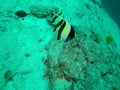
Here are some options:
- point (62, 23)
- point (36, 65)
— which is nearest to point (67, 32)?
point (62, 23)

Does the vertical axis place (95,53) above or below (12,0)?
above

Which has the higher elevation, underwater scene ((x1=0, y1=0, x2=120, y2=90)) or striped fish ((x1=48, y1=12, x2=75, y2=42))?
striped fish ((x1=48, y1=12, x2=75, y2=42))

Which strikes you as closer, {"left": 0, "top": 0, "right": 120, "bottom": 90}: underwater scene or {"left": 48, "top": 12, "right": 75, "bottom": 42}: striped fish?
{"left": 48, "top": 12, "right": 75, "bottom": 42}: striped fish

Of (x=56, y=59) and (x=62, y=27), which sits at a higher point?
(x=62, y=27)

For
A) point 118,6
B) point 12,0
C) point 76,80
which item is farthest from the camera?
point 118,6

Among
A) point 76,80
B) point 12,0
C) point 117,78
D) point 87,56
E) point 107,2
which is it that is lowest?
point 107,2

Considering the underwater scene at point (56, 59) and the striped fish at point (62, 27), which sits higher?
the striped fish at point (62, 27)

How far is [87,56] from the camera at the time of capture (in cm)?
572

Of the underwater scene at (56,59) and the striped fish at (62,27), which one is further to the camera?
the underwater scene at (56,59)

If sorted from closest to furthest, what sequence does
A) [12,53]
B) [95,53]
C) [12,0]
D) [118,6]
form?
[95,53] → [12,53] → [12,0] → [118,6]

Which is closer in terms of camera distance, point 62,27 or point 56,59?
point 62,27

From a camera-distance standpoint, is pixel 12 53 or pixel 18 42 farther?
pixel 18 42

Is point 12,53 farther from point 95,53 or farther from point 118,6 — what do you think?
point 118,6

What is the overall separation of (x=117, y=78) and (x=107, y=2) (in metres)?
17.2
